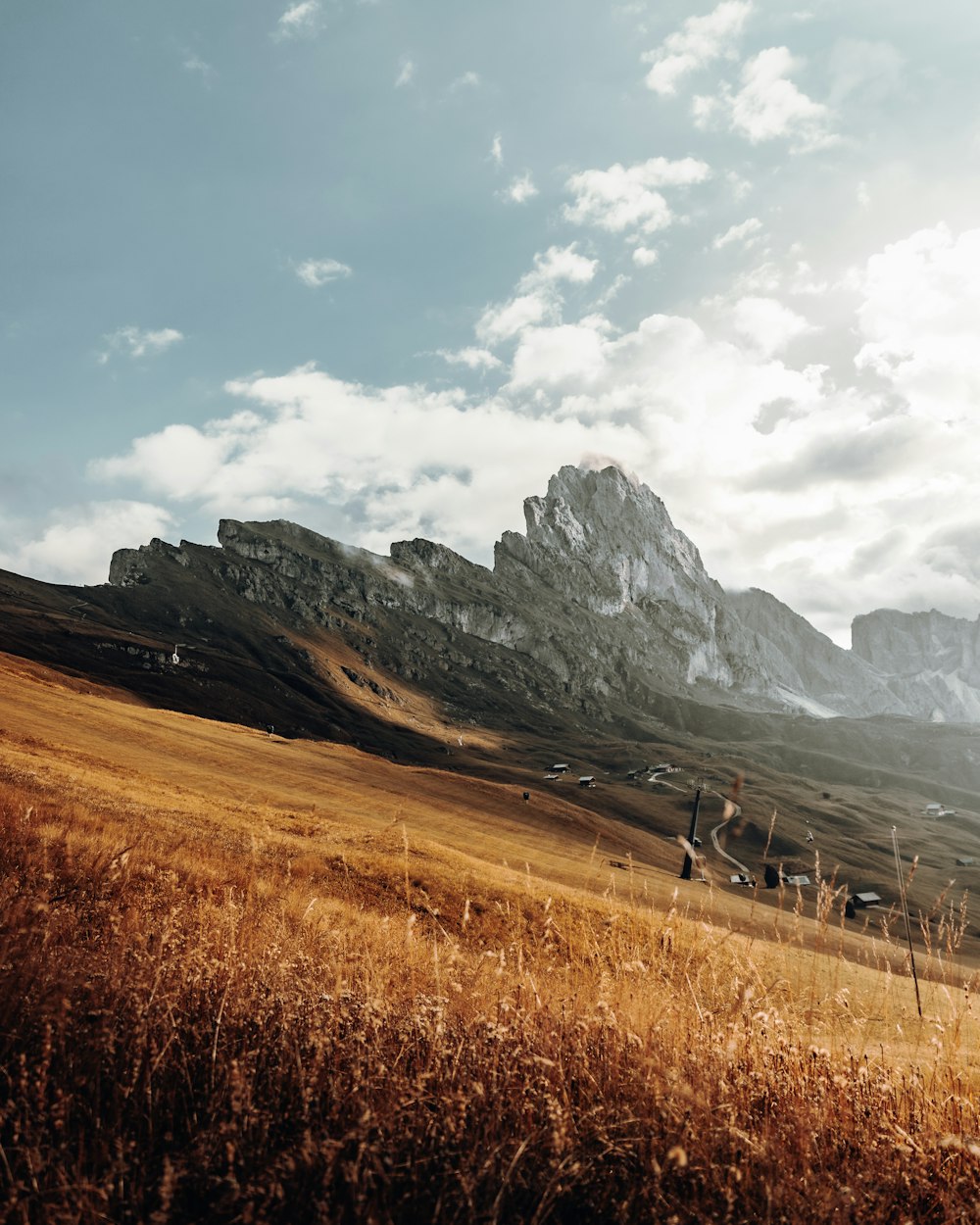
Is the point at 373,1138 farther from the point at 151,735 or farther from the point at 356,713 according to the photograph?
the point at 356,713

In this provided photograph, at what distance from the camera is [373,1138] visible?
3.31 meters

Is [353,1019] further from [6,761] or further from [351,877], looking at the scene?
[6,761]

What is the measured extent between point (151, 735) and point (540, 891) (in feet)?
144

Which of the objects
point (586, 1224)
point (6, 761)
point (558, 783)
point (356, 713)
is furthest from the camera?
point (356, 713)

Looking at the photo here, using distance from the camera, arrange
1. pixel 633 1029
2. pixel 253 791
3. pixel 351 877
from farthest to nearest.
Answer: pixel 253 791, pixel 351 877, pixel 633 1029

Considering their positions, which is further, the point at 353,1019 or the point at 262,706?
the point at 262,706

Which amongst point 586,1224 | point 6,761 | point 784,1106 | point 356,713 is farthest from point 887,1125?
point 356,713

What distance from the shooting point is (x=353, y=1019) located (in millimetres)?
4516

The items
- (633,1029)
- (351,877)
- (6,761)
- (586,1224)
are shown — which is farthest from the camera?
(6,761)

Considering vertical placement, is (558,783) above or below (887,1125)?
below

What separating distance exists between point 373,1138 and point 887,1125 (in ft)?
10.1

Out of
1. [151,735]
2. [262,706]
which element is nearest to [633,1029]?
[151,735]

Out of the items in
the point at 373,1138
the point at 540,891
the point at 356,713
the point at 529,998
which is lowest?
the point at 356,713

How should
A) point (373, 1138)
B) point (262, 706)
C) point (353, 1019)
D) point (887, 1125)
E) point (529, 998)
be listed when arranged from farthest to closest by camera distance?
point (262, 706) → point (529, 998) → point (353, 1019) → point (887, 1125) → point (373, 1138)
